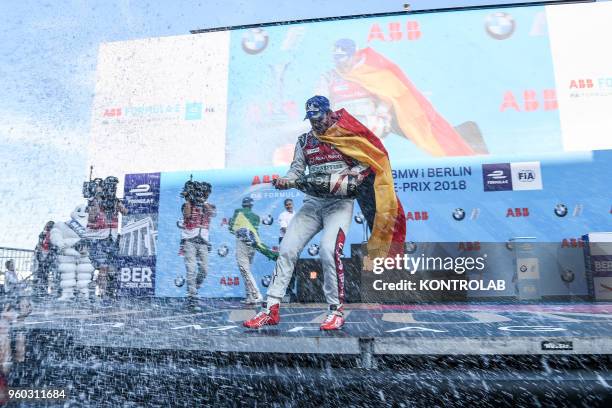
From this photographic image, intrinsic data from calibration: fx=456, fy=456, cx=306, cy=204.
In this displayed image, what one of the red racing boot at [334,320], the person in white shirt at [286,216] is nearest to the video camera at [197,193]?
the person in white shirt at [286,216]

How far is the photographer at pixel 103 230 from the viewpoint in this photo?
772cm

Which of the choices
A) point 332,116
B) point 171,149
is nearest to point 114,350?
point 332,116

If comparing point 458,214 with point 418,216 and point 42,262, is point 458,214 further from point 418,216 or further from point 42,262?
point 42,262

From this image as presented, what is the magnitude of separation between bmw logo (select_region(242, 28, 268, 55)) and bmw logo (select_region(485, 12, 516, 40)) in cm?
465

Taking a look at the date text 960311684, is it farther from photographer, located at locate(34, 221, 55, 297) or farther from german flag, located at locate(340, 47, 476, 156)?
german flag, located at locate(340, 47, 476, 156)

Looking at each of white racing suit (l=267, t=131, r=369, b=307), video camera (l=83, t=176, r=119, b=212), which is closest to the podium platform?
white racing suit (l=267, t=131, r=369, b=307)

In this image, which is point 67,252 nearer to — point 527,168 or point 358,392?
point 358,392

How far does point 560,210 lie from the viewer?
8414 millimetres

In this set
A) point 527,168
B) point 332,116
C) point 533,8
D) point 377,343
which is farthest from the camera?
point 533,8

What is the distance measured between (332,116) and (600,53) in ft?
25.4

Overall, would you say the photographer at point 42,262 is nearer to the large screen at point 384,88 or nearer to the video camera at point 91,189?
the video camera at point 91,189

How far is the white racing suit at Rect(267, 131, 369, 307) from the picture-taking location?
3396 mm

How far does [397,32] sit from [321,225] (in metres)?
7.25

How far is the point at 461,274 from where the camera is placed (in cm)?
702
